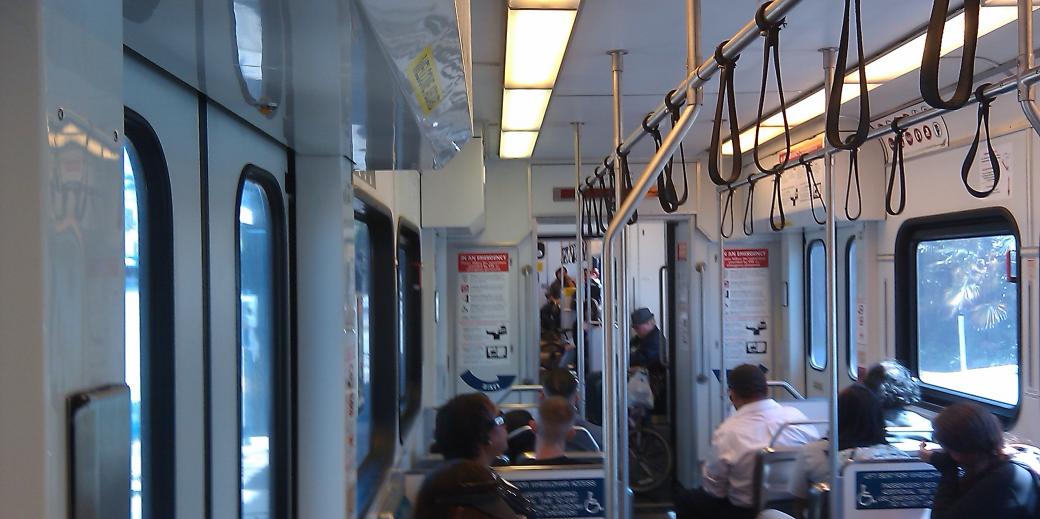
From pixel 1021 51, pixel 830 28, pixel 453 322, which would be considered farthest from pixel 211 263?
pixel 453 322

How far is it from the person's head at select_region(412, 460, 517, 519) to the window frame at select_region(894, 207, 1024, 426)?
2.86m

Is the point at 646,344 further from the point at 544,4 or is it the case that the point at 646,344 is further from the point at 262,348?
the point at 262,348

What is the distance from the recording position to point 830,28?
3041 mm

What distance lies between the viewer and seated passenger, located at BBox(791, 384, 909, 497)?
11.8 ft

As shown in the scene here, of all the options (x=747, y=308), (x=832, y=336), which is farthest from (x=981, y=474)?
(x=747, y=308)

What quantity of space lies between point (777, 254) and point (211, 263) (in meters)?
5.89

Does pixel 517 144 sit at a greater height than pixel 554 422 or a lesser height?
greater

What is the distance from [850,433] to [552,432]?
1.44 metres

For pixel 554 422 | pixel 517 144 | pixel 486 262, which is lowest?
pixel 554 422

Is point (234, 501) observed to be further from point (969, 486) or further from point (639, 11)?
point (969, 486)

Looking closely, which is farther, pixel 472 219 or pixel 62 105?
pixel 472 219

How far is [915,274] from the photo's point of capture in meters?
4.64

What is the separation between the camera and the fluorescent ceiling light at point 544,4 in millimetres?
2576

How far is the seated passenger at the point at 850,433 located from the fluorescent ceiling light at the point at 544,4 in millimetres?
2331
